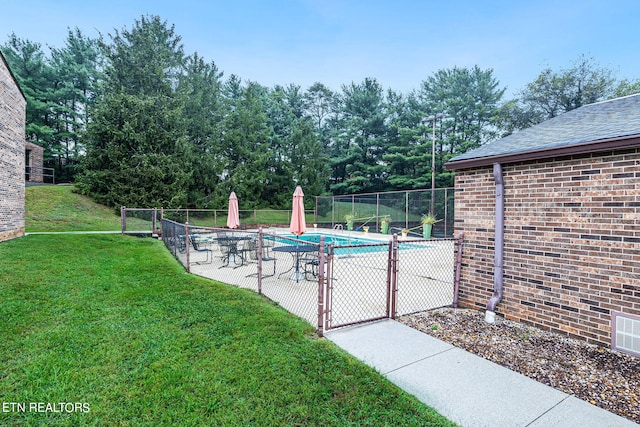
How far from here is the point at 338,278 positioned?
258 inches

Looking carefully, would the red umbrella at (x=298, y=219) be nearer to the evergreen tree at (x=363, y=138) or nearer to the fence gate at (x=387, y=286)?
the fence gate at (x=387, y=286)

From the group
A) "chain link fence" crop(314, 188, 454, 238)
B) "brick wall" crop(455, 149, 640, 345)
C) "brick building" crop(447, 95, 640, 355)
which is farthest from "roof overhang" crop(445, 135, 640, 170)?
"chain link fence" crop(314, 188, 454, 238)

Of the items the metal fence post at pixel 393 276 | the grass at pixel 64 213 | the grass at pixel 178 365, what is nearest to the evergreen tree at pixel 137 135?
the grass at pixel 64 213

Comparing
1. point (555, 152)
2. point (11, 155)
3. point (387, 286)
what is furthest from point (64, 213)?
point (555, 152)

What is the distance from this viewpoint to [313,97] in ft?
112

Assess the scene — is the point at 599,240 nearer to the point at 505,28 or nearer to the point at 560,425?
the point at 560,425

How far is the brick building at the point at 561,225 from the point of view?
3.19 meters

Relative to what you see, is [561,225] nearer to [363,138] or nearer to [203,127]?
[203,127]

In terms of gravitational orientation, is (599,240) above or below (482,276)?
above

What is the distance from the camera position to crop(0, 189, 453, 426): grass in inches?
85.9

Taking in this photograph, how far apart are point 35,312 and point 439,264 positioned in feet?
26.5

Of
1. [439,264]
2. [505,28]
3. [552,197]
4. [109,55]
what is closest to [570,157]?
[552,197]

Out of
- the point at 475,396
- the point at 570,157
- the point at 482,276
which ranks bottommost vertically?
the point at 475,396

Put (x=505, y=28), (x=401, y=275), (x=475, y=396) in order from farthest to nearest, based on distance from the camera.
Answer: (x=505, y=28)
(x=401, y=275)
(x=475, y=396)
